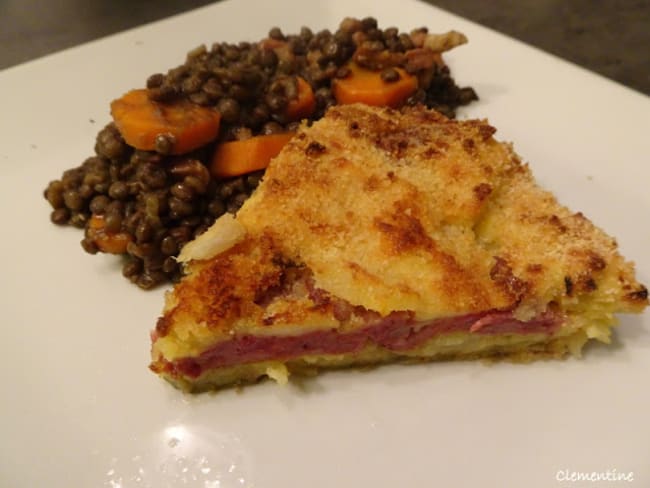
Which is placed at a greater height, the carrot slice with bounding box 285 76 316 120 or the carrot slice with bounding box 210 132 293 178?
the carrot slice with bounding box 285 76 316 120

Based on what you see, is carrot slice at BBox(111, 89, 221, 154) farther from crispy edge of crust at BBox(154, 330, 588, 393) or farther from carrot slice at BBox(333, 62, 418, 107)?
crispy edge of crust at BBox(154, 330, 588, 393)

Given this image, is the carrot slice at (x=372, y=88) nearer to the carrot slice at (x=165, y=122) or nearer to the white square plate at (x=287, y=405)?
the carrot slice at (x=165, y=122)

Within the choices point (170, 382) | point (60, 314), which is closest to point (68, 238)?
point (60, 314)

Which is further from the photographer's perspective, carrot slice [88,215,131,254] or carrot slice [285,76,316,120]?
carrot slice [285,76,316,120]

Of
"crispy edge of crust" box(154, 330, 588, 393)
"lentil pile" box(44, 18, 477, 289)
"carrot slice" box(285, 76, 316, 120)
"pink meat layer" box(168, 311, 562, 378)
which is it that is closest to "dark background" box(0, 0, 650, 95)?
"lentil pile" box(44, 18, 477, 289)

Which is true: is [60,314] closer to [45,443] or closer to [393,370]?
[45,443]

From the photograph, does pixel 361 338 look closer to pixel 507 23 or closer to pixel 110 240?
pixel 110 240

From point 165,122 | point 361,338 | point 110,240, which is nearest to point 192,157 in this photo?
point 165,122
